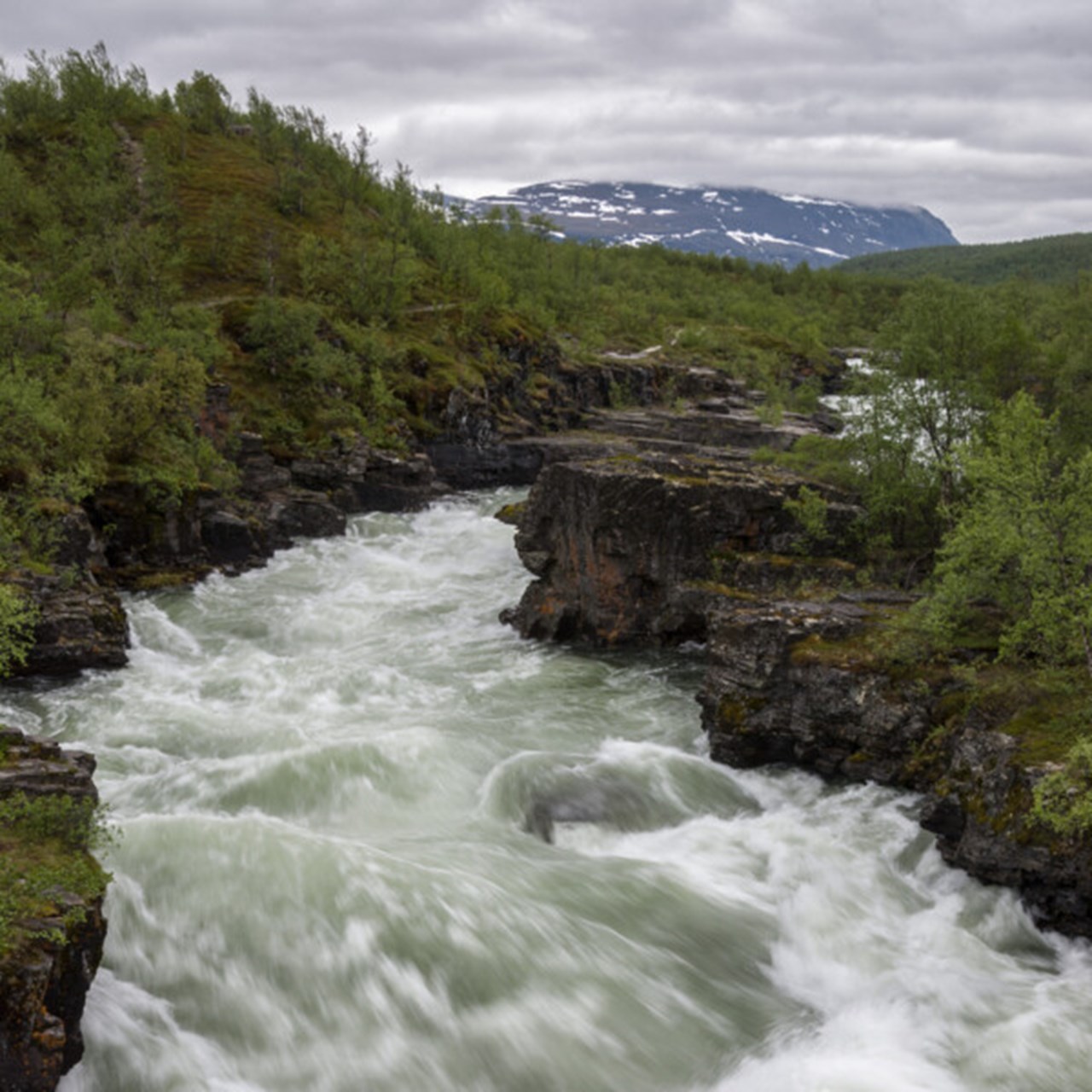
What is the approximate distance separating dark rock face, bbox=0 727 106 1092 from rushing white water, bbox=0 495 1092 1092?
1216 mm

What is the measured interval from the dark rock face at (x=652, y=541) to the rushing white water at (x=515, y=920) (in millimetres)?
5731

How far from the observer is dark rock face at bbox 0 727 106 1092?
11.4 meters

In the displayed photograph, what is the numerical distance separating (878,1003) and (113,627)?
28151mm

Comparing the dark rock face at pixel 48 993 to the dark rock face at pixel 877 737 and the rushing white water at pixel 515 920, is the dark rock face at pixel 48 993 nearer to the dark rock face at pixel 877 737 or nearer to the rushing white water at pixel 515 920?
the rushing white water at pixel 515 920

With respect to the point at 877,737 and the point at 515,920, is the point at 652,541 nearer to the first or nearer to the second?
the point at 877,737

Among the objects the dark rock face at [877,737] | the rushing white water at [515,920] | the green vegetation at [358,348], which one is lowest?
the rushing white water at [515,920]

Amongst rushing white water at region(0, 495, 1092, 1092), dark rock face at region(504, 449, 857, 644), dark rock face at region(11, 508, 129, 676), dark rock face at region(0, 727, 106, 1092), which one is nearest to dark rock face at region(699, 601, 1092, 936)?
rushing white water at region(0, 495, 1092, 1092)

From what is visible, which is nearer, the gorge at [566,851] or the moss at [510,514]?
the gorge at [566,851]

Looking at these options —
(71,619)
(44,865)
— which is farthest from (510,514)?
(44,865)

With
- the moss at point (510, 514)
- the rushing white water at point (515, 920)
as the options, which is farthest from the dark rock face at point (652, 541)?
the moss at point (510, 514)

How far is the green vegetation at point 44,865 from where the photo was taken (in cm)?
1235

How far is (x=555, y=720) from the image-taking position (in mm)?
28969

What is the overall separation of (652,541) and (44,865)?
2475cm

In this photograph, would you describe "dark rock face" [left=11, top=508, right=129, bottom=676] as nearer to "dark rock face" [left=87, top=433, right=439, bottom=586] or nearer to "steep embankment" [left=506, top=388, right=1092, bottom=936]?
"dark rock face" [left=87, top=433, right=439, bottom=586]
